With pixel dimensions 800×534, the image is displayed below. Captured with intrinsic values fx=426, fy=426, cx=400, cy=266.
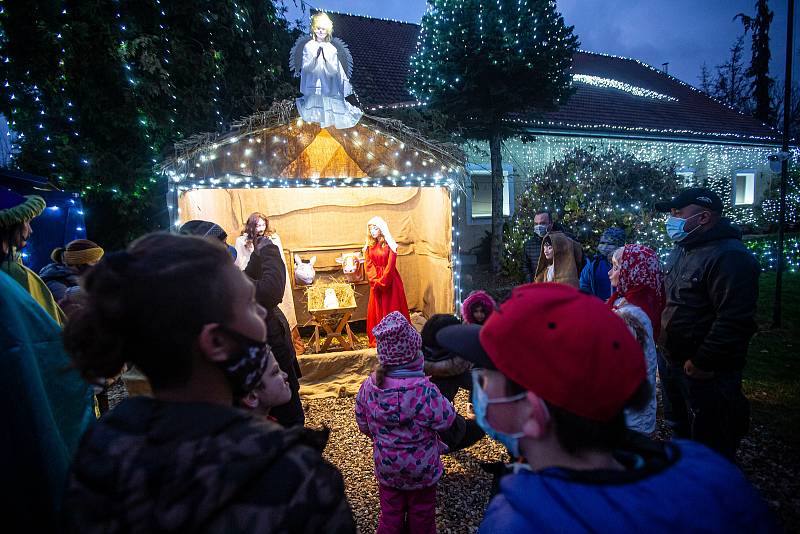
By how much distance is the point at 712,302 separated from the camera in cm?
306

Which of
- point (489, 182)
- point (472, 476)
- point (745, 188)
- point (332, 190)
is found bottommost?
point (472, 476)

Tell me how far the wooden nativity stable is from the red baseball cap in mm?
5536

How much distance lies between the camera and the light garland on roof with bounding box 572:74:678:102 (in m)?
18.5

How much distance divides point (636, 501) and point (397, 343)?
176 centimetres

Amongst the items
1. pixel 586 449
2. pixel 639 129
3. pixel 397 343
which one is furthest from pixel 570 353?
pixel 639 129

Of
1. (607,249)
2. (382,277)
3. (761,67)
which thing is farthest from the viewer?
(761,67)

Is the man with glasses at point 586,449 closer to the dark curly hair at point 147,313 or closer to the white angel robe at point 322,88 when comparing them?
the dark curly hair at point 147,313

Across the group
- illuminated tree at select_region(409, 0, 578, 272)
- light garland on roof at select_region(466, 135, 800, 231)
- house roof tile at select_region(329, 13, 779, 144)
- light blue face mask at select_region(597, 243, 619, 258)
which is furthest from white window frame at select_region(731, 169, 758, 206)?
light blue face mask at select_region(597, 243, 619, 258)

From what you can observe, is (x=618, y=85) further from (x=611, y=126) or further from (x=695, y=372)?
(x=695, y=372)

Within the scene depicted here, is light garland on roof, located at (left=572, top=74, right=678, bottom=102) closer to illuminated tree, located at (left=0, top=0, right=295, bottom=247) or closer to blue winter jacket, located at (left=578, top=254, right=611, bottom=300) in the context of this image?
illuminated tree, located at (left=0, top=0, right=295, bottom=247)

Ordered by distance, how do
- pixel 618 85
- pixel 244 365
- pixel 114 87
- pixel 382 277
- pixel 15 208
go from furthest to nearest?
pixel 618 85, pixel 114 87, pixel 382 277, pixel 15 208, pixel 244 365

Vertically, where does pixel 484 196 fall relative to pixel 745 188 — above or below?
below

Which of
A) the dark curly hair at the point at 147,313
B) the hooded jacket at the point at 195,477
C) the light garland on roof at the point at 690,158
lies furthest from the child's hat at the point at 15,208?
the light garland on roof at the point at 690,158

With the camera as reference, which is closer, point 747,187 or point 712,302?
point 712,302
